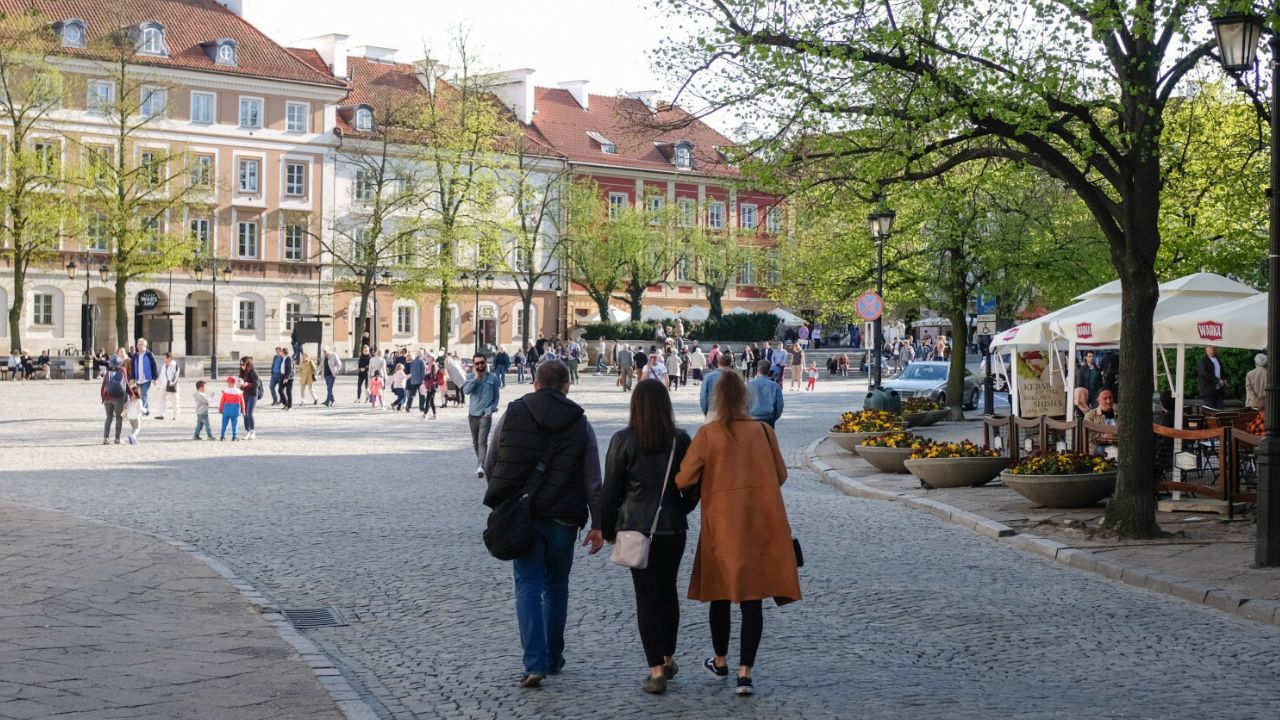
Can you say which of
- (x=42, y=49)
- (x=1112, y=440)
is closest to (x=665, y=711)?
(x=1112, y=440)

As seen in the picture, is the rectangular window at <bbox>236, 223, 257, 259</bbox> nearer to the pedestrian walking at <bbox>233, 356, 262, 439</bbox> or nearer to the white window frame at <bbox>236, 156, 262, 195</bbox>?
the white window frame at <bbox>236, 156, 262, 195</bbox>

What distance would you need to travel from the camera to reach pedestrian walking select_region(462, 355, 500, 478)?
2006cm

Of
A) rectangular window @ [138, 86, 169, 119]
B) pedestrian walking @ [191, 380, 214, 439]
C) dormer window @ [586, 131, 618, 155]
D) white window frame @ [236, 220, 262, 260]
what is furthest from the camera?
dormer window @ [586, 131, 618, 155]

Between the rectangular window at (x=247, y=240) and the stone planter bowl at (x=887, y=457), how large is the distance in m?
56.3

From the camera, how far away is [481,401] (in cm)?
2038

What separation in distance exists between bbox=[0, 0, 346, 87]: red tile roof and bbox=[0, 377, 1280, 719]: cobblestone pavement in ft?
183

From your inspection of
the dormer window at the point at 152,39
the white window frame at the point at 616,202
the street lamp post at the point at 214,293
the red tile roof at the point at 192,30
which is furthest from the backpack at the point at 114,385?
the white window frame at the point at 616,202

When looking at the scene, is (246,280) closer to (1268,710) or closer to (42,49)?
(42,49)

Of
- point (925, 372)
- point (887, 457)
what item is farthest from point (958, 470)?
point (925, 372)

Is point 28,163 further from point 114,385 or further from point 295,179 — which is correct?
point 114,385

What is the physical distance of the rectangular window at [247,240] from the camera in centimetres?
7325

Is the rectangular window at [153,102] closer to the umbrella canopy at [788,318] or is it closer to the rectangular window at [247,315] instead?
the rectangular window at [247,315]

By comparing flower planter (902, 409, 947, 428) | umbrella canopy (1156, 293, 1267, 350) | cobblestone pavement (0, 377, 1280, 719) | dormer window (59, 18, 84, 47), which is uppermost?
dormer window (59, 18, 84, 47)

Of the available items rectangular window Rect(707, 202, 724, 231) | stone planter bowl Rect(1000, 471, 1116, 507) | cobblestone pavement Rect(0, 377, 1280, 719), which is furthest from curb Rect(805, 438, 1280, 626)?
rectangular window Rect(707, 202, 724, 231)
